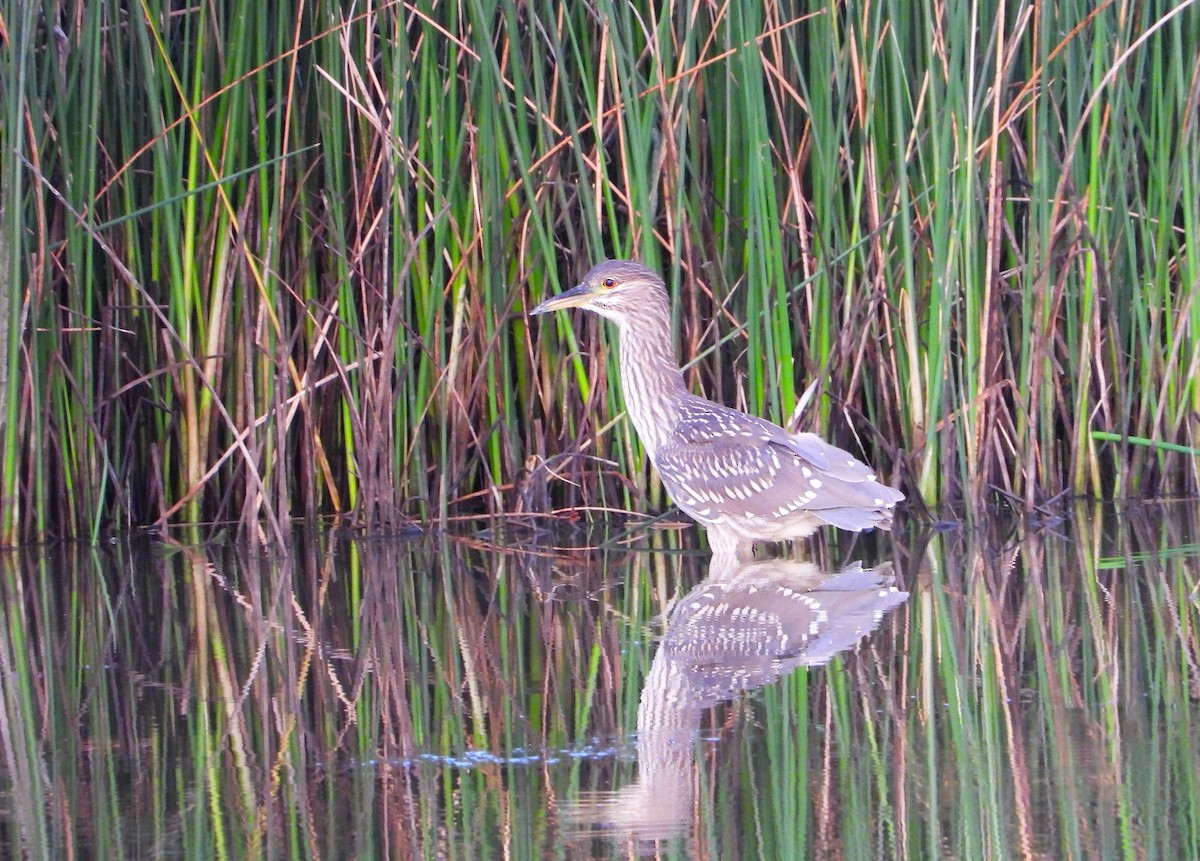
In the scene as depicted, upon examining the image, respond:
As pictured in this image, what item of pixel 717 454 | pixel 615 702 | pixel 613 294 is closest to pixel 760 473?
pixel 717 454

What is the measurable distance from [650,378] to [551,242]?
0.59 m

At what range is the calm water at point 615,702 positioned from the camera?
2850 millimetres

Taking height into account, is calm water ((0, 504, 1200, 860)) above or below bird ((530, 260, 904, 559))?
below

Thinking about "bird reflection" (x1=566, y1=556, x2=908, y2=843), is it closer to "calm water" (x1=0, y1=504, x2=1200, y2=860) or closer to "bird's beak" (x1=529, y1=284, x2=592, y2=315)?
"calm water" (x1=0, y1=504, x2=1200, y2=860)

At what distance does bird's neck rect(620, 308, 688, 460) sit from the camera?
232 inches

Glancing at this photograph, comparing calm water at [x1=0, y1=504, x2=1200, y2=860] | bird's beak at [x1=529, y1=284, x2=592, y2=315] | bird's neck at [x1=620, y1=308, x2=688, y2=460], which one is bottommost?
calm water at [x1=0, y1=504, x2=1200, y2=860]

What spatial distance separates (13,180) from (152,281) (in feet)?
2.56

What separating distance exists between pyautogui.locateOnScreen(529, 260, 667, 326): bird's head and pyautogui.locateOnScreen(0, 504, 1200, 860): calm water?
0.85 m

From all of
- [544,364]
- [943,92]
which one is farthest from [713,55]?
[544,364]

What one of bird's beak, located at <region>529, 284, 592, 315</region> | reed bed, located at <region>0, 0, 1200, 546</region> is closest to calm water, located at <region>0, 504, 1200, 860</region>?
reed bed, located at <region>0, 0, 1200, 546</region>

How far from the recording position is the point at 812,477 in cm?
557

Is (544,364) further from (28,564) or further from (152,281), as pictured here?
(28,564)

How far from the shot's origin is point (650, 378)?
596 cm

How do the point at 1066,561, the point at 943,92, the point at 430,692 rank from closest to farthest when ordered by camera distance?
the point at 430,692
the point at 1066,561
the point at 943,92
